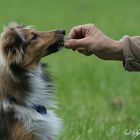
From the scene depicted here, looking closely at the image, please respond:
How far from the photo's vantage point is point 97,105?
1038 cm

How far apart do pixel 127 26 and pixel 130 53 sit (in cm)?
1423

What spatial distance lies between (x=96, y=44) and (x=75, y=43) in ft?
0.86

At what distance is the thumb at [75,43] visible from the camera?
21.9ft

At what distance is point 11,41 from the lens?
669 cm

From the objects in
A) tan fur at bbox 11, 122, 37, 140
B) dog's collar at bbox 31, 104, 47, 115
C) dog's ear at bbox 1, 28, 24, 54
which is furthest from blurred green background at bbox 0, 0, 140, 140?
dog's ear at bbox 1, 28, 24, 54

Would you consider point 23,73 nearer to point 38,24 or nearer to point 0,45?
point 0,45

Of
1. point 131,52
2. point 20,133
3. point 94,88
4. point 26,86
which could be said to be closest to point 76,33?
point 131,52

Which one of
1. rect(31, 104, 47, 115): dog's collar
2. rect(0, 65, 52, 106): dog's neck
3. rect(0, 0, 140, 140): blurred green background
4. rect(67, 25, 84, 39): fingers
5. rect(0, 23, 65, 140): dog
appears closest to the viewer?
rect(0, 23, 65, 140): dog

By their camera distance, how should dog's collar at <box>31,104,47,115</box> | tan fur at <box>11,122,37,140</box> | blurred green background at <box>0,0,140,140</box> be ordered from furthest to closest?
1. blurred green background at <box>0,0,140,140</box>
2. dog's collar at <box>31,104,47,115</box>
3. tan fur at <box>11,122,37,140</box>

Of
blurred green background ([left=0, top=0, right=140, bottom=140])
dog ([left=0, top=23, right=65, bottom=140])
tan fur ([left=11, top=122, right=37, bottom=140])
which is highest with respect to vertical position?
dog ([left=0, top=23, right=65, bottom=140])

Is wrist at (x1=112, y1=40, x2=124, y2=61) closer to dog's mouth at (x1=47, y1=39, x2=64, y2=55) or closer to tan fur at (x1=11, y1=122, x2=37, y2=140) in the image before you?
dog's mouth at (x1=47, y1=39, x2=64, y2=55)

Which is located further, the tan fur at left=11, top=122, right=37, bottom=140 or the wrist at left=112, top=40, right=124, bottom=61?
the wrist at left=112, top=40, right=124, bottom=61

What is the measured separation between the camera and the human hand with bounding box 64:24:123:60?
21.7 ft

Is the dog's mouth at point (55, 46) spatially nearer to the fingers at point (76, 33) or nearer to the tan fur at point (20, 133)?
the fingers at point (76, 33)
